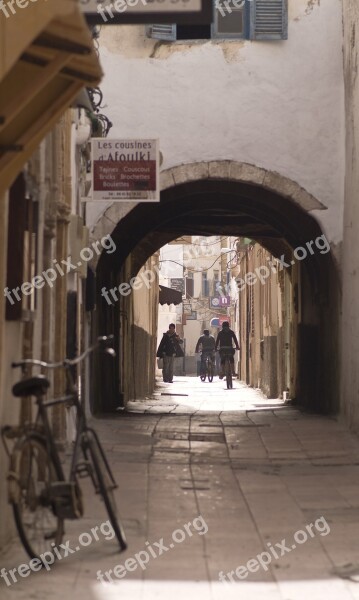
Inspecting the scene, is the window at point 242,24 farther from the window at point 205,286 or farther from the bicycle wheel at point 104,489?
the window at point 205,286

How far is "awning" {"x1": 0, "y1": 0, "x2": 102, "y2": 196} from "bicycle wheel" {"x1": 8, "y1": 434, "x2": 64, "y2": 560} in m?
1.31

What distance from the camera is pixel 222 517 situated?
7883mm

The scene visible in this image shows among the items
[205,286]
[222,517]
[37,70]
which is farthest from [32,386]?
[205,286]

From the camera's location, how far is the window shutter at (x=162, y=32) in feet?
47.9

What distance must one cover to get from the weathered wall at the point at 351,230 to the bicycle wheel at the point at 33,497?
6860 mm

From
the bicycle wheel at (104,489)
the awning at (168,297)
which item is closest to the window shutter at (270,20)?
the bicycle wheel at (104,489)

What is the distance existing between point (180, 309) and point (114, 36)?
53.5 meters

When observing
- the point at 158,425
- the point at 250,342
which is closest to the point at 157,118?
the point at 158,425

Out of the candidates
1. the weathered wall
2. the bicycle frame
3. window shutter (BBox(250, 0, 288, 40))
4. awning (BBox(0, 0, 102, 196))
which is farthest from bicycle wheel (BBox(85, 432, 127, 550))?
window shutter (BBox(250, 0, 288, 40))

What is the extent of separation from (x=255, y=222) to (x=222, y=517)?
517 inches

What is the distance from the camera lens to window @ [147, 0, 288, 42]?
47.8 ft

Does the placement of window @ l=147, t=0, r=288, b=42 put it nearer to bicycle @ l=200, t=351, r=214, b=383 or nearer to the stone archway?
the stone archway

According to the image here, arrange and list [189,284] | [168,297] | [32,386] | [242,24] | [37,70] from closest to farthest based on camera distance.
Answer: [37,70] → [32,386] → [242,24] → [168,297] → [189,284]

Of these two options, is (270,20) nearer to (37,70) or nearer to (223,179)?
(223,179)
